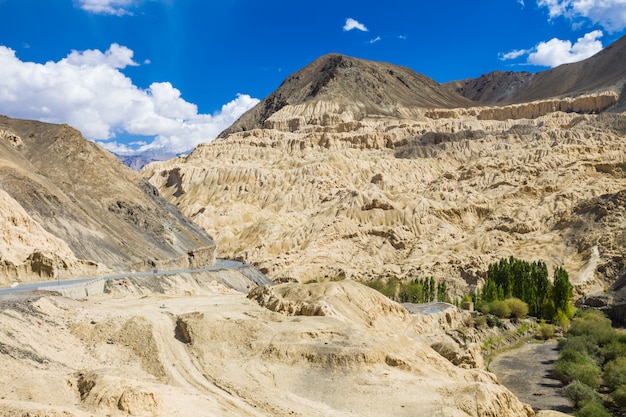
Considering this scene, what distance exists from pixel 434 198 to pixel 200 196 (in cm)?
4392

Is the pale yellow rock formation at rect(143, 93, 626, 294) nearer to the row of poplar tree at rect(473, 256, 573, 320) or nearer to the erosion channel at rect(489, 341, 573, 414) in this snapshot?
the row of poplar tree at rect(473, 256, 573, 320)

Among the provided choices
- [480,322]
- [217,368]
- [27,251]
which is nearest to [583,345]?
[480,322]

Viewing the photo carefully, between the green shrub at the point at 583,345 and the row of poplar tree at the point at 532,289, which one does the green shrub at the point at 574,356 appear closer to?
the green shrub at the point at 583,345

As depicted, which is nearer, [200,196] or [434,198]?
[434,198]

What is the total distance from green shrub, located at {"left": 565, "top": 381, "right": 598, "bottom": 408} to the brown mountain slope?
13079 centimetres

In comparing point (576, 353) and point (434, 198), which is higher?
point (434, 198)

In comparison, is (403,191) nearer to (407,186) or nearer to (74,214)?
(407,186)

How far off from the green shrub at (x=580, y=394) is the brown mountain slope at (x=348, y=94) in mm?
130795

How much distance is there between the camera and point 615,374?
32531mm

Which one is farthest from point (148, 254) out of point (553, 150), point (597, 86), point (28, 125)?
point (597, 86)

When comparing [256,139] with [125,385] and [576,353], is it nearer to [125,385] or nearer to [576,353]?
[576,353]

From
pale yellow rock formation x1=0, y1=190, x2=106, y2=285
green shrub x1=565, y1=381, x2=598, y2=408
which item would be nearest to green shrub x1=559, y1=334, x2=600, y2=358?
green shrub x1=565, y1=381, x2=598, y2=408

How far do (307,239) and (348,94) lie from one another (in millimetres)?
91441

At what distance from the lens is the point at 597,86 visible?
16562 cm
